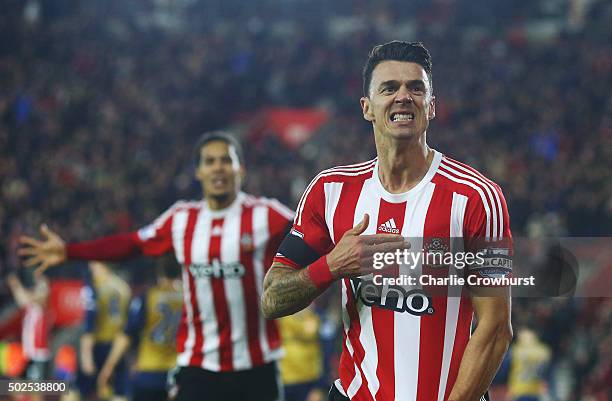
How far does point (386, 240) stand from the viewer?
10.8ft

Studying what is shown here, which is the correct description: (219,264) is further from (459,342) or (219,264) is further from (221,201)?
(459,342)

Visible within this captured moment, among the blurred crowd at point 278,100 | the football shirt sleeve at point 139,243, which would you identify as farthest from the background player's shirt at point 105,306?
the blurred crowd at point 278,100

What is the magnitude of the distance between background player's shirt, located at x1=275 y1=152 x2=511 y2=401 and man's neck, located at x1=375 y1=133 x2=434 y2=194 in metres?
0.03

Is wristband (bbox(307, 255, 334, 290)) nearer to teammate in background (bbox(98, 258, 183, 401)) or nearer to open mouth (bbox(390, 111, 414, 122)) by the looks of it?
open mouth (bbox(390, 111, 414, 122))

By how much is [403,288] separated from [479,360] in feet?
1.35

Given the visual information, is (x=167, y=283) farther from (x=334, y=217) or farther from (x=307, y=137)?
(x=307, y=137)

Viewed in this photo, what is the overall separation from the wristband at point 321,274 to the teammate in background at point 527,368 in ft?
23.3

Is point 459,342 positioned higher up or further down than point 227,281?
further down

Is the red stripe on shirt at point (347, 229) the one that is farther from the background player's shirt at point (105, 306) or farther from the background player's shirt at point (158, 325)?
the background player's shirt at point (105, 306)

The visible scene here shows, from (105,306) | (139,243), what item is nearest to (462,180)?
(139,243)

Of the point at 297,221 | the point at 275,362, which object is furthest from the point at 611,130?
the point at 297,221

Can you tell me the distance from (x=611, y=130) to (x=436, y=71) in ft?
20.5

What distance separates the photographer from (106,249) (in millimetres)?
5793

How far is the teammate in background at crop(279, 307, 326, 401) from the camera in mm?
8633
